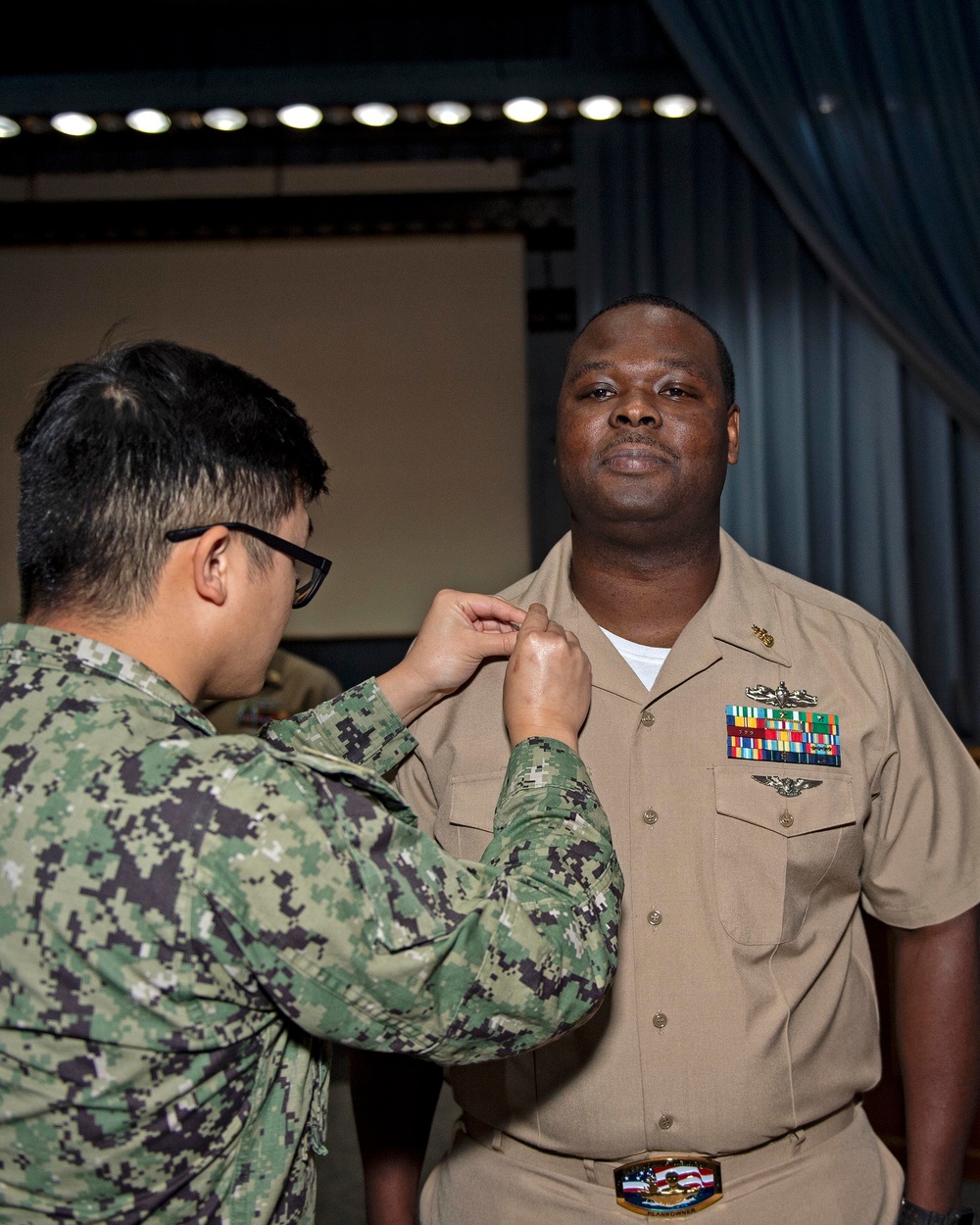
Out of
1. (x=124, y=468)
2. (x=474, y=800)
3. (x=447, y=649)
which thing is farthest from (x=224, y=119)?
(x=124, y=468)

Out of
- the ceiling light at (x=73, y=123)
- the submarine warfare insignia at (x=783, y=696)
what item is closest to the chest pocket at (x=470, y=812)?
the submarine warfare insignia at (x=783, y=696)

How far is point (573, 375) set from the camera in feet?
5.39

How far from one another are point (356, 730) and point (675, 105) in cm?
355

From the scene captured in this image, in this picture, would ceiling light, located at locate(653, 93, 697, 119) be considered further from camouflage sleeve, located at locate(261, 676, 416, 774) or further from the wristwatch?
the wristwatch

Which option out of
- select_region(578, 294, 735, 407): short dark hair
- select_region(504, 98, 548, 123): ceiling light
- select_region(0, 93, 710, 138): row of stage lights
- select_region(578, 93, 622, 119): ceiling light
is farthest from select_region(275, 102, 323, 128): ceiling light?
select_region(578, 294, 735, 407): short dark hair

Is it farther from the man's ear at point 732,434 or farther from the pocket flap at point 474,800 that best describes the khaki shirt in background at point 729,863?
the man's ear at point 732,434

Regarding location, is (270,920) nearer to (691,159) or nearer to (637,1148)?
(637,1148)

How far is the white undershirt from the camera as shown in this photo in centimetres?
159

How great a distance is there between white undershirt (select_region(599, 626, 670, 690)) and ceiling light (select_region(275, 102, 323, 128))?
340cm

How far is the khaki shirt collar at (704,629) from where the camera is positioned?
1519mm

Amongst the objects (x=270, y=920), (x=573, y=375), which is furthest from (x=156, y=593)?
(x=573, y=375)

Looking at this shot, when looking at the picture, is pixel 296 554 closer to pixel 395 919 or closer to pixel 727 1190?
pixel 395 919

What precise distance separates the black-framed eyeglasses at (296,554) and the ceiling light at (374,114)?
3.58 m

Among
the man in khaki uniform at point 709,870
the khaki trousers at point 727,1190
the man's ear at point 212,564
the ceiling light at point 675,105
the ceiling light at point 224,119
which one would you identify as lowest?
the khaki trousers at point 727,1190
